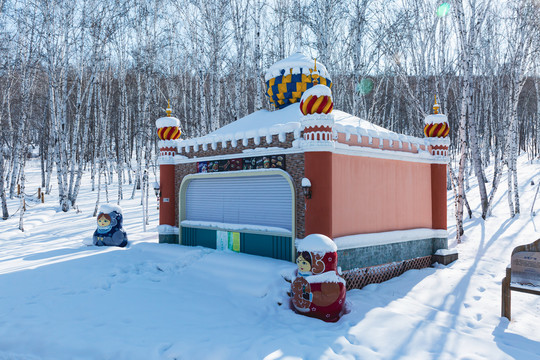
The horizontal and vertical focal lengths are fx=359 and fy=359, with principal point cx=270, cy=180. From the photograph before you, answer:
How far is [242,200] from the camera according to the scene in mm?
9016

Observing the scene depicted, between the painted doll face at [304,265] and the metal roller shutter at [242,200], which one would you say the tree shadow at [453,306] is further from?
the metal roller shutter at [242,200]

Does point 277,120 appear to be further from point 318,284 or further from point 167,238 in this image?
point 167,238

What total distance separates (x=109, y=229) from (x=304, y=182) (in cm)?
650

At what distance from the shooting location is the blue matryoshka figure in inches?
409

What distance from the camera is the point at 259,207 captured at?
28.2 feet

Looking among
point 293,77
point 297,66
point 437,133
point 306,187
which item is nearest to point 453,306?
point 306,187

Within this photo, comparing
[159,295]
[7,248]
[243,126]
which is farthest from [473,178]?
[7,248]

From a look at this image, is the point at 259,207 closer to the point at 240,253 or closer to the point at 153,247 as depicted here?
the point at 240,253

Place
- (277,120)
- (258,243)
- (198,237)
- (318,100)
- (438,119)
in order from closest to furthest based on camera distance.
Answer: (318,100) < (258,243) < (277,120) < (438,119) < (198,237)

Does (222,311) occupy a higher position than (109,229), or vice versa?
(109,229)

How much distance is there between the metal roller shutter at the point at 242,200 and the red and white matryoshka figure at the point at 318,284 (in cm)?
188

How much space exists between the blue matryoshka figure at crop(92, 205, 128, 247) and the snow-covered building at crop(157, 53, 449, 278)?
1.24m

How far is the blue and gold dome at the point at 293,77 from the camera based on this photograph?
9.99m

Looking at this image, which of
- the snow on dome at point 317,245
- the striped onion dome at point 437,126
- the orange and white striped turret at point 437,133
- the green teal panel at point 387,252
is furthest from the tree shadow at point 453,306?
the striped onion dome at point 437,126
